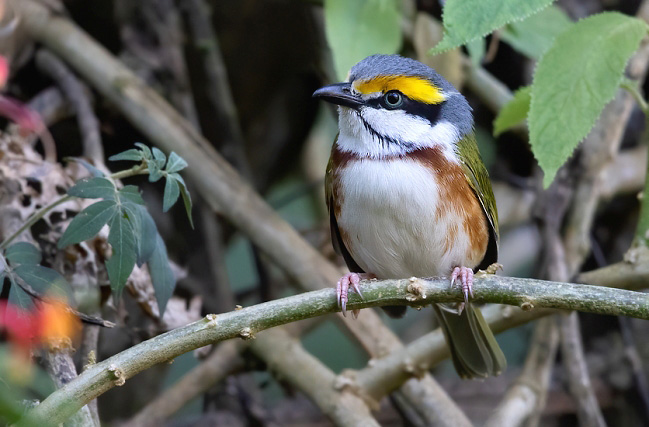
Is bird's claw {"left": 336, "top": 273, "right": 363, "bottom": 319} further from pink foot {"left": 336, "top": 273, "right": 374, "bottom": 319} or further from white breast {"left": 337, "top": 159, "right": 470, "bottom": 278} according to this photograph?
white breast {"left": 337, "top": 159, "right": 470, "bottom": 278}

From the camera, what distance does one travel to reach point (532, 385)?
3.41 metres

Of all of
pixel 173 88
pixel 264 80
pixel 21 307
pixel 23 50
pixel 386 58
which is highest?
pixel 386 58

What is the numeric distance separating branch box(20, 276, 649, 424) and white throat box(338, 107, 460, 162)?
0.79m

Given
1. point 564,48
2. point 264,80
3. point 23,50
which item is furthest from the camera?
point 264,80

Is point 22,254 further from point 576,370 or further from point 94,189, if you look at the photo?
point 576,370

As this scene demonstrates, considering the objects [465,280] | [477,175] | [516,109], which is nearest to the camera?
[465,280]

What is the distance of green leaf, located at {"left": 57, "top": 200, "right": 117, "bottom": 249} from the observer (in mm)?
2027


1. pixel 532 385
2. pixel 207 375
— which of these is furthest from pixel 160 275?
pixel 532 385

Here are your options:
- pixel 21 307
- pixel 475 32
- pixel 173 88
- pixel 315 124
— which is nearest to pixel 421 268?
pixel 475 32

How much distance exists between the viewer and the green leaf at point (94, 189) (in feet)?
6.70

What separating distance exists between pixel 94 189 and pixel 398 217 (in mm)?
1027

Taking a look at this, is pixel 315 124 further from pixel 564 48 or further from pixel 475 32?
pixel 475 32

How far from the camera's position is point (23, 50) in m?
3.77

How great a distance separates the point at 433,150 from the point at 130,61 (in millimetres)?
2015
